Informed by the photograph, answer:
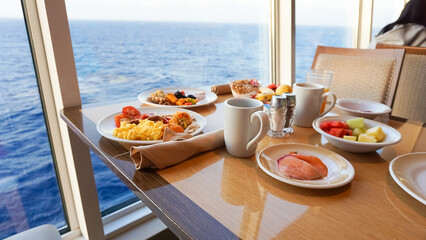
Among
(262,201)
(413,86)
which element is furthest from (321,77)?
(413,86)

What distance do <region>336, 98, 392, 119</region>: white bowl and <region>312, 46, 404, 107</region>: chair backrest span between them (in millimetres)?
426

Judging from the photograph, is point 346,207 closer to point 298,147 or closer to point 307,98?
point 298,147

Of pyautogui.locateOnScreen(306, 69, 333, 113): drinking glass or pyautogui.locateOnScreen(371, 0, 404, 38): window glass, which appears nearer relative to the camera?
pyautogui.locateOnScreen(306, 69, 333, 113): drinking glass

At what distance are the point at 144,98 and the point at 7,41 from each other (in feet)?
2.28

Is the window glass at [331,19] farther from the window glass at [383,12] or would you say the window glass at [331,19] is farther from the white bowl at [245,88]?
the white bowl at [245,88]

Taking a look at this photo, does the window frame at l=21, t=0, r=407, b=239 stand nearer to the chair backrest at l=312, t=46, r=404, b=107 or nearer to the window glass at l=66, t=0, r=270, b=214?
the window glass at l=66, t=0, r=270, b=214

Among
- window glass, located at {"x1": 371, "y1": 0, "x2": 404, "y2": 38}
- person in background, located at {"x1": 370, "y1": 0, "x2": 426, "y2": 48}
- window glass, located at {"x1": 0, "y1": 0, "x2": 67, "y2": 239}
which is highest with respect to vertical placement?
window glass, located at {"x1": 371, "y1": 0, "x2": 404, "y2": 38}

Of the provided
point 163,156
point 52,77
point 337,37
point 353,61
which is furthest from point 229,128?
point 337,37

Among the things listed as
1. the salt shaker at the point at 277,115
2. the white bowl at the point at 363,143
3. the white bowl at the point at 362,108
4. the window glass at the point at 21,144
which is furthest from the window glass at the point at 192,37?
the white bowl at the point at 363,143

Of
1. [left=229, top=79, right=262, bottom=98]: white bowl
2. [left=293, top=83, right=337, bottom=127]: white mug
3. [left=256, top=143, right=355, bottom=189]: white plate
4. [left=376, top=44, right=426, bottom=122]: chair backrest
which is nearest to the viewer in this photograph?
[left=256, top=143, right=355, bottom=189]: white plate

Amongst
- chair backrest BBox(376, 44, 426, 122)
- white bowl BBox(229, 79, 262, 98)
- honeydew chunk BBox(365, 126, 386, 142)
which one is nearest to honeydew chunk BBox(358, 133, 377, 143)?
honeydew chunk BBox(365, 126, 386, 142)

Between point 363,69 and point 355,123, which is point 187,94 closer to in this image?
point 355,123

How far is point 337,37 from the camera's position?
3512mm

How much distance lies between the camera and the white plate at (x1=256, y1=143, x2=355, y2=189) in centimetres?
55
